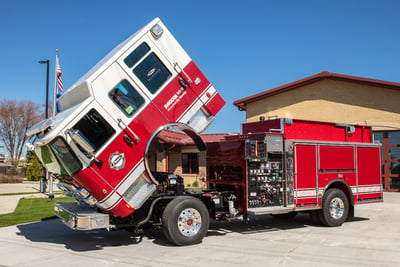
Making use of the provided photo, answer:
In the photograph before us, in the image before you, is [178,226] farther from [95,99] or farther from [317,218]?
[317,218]

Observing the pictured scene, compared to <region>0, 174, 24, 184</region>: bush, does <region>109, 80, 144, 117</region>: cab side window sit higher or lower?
higher

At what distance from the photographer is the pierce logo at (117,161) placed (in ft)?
22.9

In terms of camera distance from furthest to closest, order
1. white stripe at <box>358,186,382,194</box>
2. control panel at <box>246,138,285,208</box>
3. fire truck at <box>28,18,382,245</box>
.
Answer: white stripe at <box>358,186,382,194</box> < control panel at <box>246,138,285,208</box> < fire truck at <box>28,18,382,245</box>

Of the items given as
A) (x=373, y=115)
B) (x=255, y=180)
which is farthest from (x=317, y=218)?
(x=373, y=115)

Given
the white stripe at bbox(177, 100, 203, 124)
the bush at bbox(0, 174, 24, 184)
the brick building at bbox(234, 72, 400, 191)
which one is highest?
the brick building at bbox(234, 72, 400, 191)

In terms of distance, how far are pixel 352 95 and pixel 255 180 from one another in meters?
13.7

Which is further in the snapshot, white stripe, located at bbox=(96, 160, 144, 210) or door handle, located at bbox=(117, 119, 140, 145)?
door handle, located at bbox=(117, 119, 140, 145)

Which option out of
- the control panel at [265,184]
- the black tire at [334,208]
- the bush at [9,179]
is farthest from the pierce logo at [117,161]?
the bush at [9,179]

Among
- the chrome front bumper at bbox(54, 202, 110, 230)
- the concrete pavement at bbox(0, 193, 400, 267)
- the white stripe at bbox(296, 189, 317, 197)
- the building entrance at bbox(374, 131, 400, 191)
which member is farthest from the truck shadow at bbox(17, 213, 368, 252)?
the building entrance at bbox(374, 131, 400, 191)

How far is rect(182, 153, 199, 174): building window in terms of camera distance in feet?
82.9

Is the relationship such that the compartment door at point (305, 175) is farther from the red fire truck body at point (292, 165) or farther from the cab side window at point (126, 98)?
the cab side window at point (126, 98)

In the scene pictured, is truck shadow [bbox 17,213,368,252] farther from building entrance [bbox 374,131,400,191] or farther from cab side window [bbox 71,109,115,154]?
building entrance [bbox 374,131,400,191]

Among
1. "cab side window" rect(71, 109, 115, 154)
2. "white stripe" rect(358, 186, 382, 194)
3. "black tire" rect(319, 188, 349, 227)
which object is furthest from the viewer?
"white stripe" rect(358, 186, 382, 194)

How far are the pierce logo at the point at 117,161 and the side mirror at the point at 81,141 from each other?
38 cm
